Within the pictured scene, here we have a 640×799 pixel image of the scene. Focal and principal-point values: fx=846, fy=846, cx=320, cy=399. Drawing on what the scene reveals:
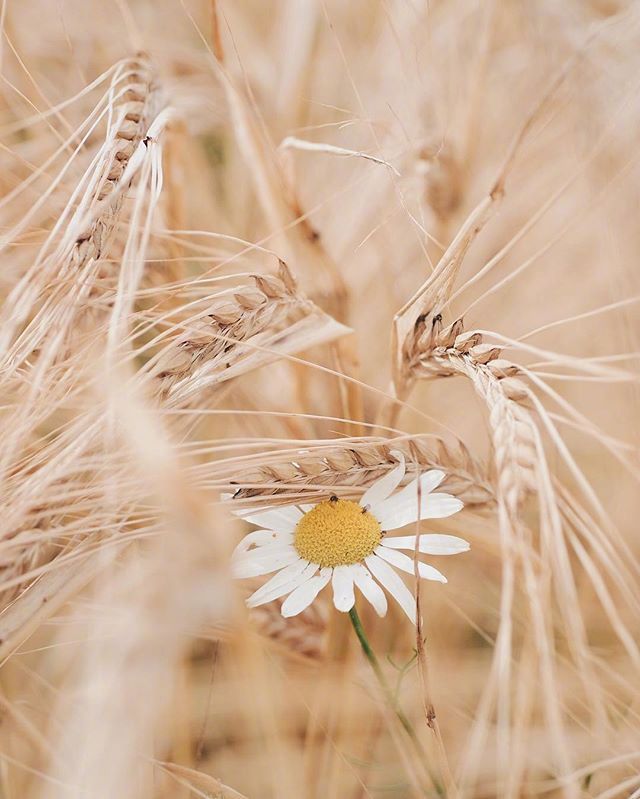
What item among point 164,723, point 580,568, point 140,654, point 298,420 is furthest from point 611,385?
point 140,654

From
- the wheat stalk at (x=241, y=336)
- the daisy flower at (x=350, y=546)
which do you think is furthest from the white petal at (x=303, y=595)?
the wheat stalk at (x=241, y=336)

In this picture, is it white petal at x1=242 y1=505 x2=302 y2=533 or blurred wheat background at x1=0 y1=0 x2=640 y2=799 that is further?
white petal at x1=242 y1=505 x2=302 y2=533

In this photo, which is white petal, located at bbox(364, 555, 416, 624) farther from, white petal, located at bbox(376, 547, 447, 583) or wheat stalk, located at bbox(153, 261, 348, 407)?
wheat stalk, located at bbox(153, 261, 348, 407)

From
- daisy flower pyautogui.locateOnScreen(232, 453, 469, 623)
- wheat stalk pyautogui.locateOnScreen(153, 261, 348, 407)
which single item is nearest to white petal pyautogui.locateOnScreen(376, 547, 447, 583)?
daisy flower pyautogui.locateOnScreen(232, 453, 469, 623)

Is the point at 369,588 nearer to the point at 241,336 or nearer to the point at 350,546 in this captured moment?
the point at 350,546

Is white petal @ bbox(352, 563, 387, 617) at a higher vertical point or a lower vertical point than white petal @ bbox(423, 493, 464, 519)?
lower

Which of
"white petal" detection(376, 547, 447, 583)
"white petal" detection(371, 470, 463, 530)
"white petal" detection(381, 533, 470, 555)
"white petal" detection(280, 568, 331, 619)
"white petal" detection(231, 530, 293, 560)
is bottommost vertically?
"white petal" detection(280, 568, 331, 619)
